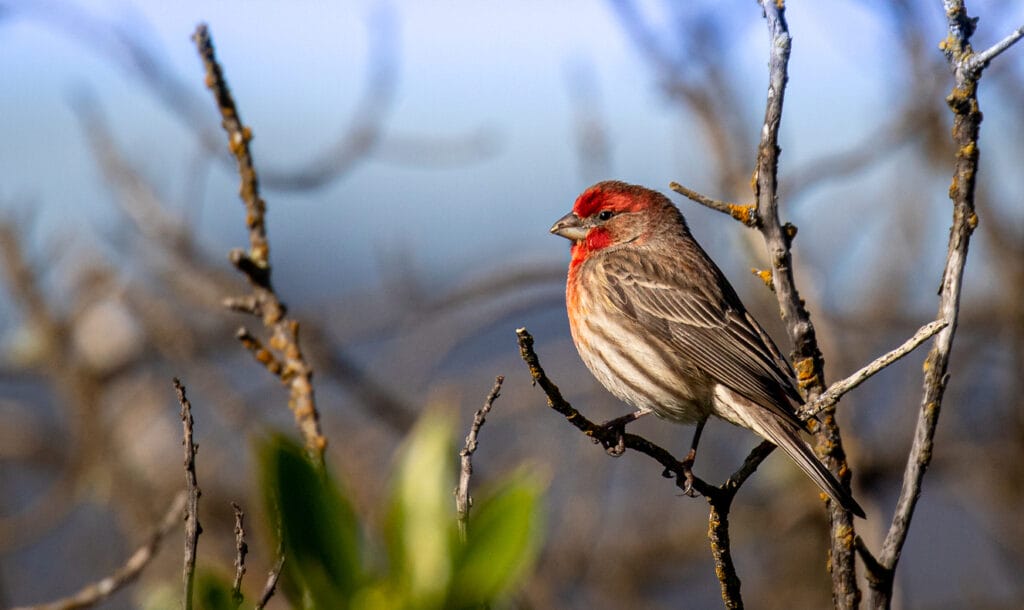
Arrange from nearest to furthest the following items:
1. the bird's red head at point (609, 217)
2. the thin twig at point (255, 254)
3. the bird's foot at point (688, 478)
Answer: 1. the bird's foot at point (688, 478)
2. the thin twig at point (255, 254)
3. the bird's red head at point (609, 217)

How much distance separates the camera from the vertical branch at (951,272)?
2398 millimetres

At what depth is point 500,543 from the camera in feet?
3.81

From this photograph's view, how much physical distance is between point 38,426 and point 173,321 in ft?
7.41

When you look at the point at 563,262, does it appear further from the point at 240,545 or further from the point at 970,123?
the point at 240,545

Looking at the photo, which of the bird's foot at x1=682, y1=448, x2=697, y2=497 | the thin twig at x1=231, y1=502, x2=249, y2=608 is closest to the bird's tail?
the bird's foot at x1=682, y1=448, x2=697, y2=497

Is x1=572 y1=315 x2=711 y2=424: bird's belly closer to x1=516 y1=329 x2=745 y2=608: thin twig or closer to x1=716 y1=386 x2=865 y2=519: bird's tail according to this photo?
x1=716 y1=386 x2=865 y2=519: bird's tail

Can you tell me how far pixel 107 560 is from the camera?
21.6 ft

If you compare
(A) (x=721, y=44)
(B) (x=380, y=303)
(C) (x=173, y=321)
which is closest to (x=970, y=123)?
(A) (x=721, y=44)

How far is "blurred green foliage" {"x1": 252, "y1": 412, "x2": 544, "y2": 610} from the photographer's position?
117cm

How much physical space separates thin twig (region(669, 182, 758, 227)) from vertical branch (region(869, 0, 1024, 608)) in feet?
1.47

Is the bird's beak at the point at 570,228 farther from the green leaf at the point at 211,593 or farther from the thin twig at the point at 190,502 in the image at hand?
the green leaf at the point at 211,593

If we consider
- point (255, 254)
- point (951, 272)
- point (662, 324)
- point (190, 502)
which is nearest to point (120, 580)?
point (190, 502)

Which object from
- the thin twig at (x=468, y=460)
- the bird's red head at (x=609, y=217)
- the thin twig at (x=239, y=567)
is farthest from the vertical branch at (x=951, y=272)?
the bird's red head at (x=609, y=217)

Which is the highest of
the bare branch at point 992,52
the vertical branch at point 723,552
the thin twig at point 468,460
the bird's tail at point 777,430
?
the bare branch at point 992,52
